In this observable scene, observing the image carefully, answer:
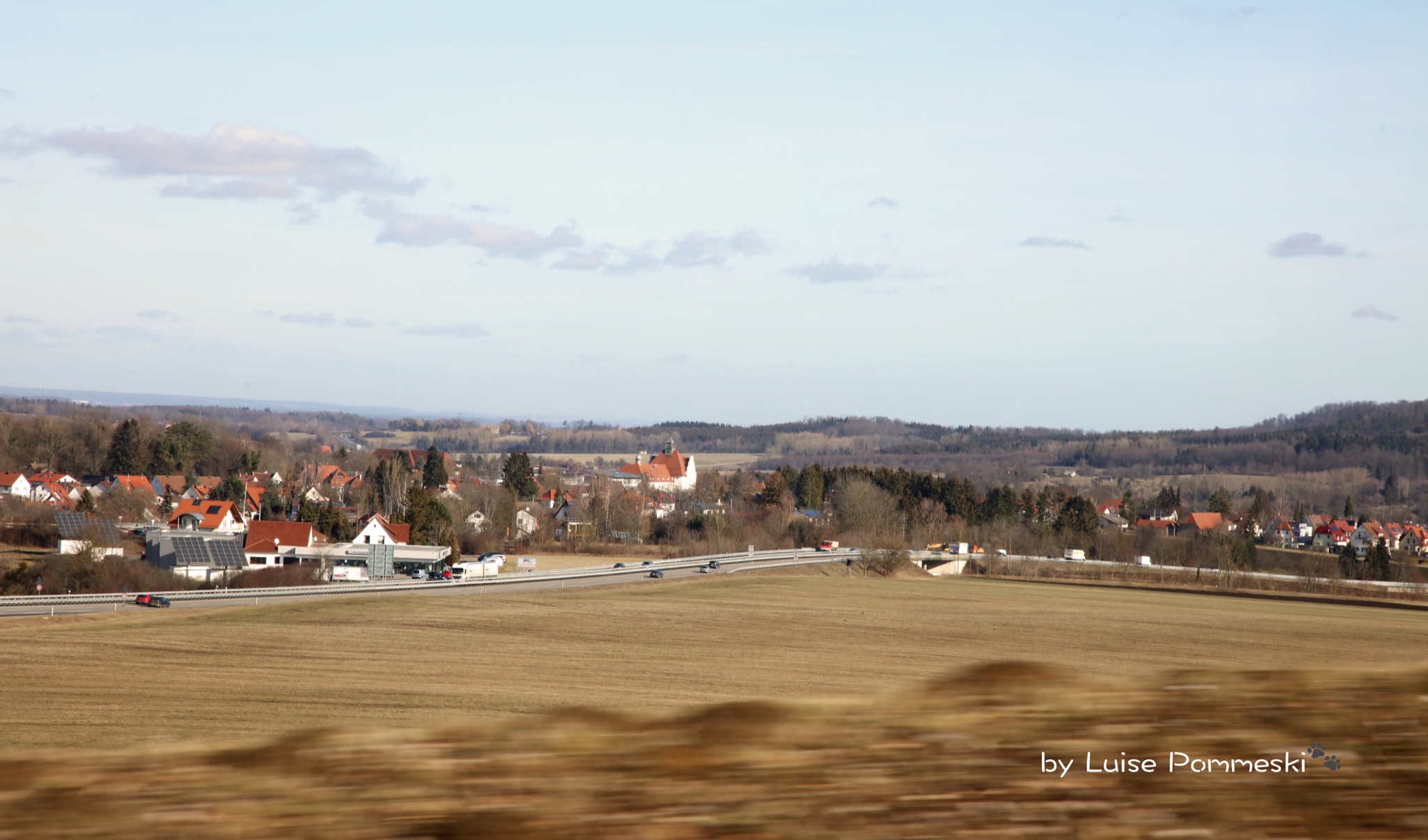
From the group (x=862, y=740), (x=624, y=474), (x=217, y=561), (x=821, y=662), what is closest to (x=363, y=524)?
(x=217, y=561)

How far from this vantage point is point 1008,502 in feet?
272

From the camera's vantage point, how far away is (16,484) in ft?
250

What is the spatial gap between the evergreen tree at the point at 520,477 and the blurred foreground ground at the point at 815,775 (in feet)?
292

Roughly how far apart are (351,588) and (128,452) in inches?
2434

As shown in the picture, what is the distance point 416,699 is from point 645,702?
13.7 feet

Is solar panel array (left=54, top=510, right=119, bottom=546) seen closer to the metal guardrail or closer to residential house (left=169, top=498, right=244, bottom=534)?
residential house (left=169, top=498, right=244, bottom=534)

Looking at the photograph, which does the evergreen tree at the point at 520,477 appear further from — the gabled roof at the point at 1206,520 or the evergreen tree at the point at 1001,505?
the gabled roof at the point at 1206,520

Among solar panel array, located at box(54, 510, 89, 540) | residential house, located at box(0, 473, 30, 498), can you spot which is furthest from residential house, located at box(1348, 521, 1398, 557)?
residential house, located at box(0, 473, 30, 498)

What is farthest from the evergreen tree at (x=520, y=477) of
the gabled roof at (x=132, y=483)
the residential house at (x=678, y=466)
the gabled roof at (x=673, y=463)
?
the gabled roof at (x=673, y=463)

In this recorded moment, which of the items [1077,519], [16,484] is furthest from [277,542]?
[1077,519]

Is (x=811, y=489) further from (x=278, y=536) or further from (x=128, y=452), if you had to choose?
(x=128, y=452)

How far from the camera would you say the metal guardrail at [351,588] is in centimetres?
3575

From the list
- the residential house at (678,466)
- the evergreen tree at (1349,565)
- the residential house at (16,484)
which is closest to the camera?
the evergreen tree at (1349,565)

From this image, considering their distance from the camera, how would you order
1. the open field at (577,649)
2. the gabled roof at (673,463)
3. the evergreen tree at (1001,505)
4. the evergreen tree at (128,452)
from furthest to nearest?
the gabled roof at (673,463), the evergreen tree at (128,452), the evergreen tree at (1001,505), the open field at (577,649)
